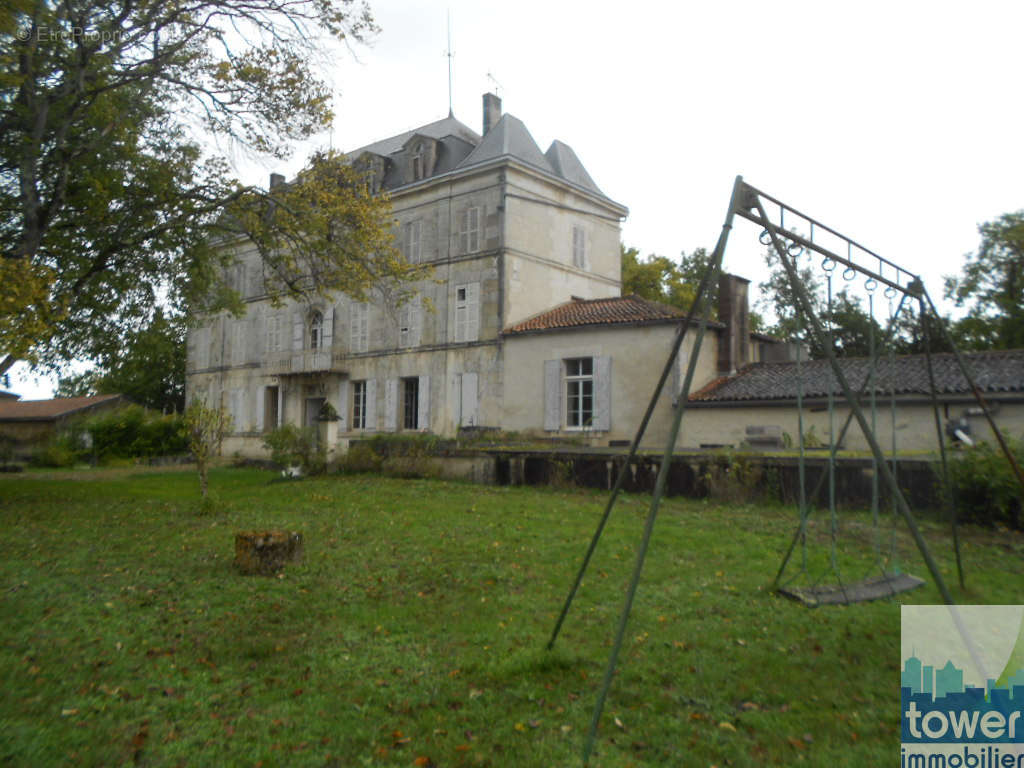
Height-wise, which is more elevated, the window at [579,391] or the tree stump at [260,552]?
the window at [579,391]

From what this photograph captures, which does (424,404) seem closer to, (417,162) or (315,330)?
(315,330)

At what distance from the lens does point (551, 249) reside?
22.0m

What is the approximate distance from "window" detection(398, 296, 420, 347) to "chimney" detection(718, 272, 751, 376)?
898 centimetres

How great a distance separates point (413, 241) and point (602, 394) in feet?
28.0

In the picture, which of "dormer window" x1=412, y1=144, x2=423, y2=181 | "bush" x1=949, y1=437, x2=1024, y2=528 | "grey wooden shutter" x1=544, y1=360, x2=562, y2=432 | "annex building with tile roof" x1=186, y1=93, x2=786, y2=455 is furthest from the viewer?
"dormer window" x1=412, y1=144, x2=423, y2=181

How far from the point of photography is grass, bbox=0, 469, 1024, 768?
10.8 ft

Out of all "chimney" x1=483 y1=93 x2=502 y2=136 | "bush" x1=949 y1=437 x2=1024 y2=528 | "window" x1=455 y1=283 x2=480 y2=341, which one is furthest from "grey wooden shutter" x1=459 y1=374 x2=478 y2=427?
"bush" x1=949 y1=437 x2=1024 y2=528

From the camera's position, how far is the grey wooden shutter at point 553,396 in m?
19.1

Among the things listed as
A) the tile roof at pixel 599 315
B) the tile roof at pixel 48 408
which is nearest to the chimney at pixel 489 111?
the tile roof at pixel 599 315

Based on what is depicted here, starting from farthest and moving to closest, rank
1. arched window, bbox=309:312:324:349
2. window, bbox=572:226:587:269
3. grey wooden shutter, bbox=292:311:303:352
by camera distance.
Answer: grey wooden shutter, bbox=292:311:303:352 → arched window, bbox=309:312:324:349 → window, bbox=572:226:587:269

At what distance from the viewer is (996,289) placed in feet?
76.1

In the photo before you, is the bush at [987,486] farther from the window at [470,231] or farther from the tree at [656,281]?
the tree at [656,281]

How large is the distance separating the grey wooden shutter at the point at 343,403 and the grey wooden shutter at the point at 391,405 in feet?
6.52

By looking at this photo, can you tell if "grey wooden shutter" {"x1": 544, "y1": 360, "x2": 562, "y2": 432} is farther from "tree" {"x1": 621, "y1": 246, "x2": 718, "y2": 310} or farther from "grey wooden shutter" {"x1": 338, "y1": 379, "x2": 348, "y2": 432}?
"tree" {"x1": 621, "y1": 246, "x2": 718, "y2": 310}
